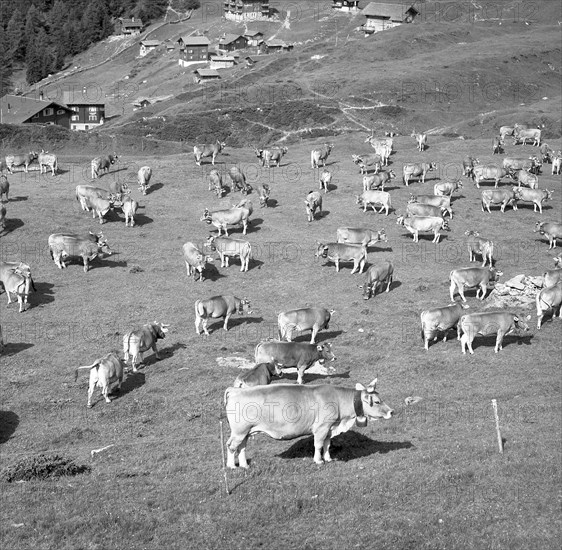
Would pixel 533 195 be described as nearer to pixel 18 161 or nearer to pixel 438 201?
pixel 438 201

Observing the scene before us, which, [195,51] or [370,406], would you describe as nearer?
[370,406]

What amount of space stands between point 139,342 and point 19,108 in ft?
280

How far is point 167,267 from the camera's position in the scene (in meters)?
41.8

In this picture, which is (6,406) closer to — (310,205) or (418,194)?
(310,205)

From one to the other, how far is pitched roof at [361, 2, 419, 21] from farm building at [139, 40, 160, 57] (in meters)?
50.4

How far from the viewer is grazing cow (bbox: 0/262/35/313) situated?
118 ft

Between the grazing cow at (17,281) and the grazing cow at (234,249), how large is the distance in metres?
9.90

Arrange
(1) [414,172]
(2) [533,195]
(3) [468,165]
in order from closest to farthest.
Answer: (2) [533,195] < (1) [414,172] < (3) [468,165]

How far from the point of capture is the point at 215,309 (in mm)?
32812

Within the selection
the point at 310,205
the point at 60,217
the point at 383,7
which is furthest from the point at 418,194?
the point at 383,7

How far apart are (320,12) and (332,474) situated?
170 metres

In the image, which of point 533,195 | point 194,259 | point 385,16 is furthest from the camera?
point 385,16

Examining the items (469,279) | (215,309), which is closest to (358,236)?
(469,279)

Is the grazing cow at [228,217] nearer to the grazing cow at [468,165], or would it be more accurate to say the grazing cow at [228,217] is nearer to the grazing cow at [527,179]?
the grazing cow at [468,165]
